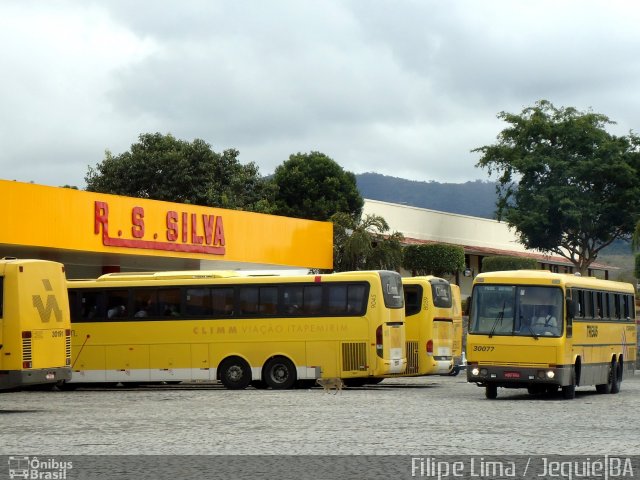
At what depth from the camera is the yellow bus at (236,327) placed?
107ft

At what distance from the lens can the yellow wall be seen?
123 ft

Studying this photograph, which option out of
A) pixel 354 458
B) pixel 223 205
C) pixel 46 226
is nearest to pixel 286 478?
pixel 354 458

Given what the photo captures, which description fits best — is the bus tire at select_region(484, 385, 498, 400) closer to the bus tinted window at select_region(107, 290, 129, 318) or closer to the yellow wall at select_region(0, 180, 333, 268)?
the bus tinted window at select_region(107, 290, 129, 318)

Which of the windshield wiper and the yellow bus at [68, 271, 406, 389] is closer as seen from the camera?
the windshield wiper

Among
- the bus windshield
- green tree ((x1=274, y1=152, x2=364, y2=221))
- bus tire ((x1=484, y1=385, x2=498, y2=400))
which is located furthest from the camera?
green tree ((x1=274, y1=152, x2=364, y2=221))

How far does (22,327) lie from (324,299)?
10.7 metres

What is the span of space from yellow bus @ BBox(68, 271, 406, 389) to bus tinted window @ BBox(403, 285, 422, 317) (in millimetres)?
3021

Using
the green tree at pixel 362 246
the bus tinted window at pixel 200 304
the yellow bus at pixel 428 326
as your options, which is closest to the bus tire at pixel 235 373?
the bus tinted window at pixel 200 304

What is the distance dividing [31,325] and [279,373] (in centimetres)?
1021

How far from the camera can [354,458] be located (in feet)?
45.0

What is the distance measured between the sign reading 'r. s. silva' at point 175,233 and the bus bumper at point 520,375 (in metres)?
17.0

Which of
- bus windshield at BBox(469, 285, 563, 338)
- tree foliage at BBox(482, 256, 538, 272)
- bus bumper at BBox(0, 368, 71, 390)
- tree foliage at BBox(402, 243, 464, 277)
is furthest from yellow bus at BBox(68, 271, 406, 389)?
tree foliage at BBox(402, 243, 464, 277)

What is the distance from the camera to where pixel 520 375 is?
27.2m

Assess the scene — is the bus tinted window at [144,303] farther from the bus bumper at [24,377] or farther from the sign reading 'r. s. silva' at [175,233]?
the bus bumper at [24,377]
